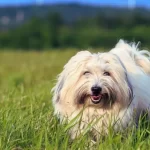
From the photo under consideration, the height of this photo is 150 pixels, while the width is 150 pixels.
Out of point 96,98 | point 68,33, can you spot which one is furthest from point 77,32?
point 96,98

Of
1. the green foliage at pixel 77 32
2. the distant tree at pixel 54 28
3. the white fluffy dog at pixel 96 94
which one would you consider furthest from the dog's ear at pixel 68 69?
the distant tree at pixel 54 28

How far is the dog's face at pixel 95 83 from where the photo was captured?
511cm

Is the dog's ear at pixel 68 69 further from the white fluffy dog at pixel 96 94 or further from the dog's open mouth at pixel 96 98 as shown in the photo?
the dog's open mouth at pixel 96 98

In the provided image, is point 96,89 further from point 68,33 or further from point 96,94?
point 68,33

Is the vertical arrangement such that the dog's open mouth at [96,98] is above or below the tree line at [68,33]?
below

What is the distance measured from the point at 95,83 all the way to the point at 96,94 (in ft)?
0.31

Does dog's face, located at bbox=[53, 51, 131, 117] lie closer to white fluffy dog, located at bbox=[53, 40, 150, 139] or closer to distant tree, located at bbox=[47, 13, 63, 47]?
white fluffy dog, located at bbox=[53, 40, 150, 139]

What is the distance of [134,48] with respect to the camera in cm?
668

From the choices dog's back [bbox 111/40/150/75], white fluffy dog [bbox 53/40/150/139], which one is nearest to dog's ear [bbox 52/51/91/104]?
white fluffy dog [bbox 53/40/150/139]

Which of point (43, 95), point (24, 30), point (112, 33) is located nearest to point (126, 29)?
point (112, 33)

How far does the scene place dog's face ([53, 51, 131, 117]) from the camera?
5.11 meters

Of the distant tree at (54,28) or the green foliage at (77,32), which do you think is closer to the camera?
the green foliage at (77,32)

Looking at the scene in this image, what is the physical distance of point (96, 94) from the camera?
5.08 metres

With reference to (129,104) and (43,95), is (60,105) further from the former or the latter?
(43,95)
